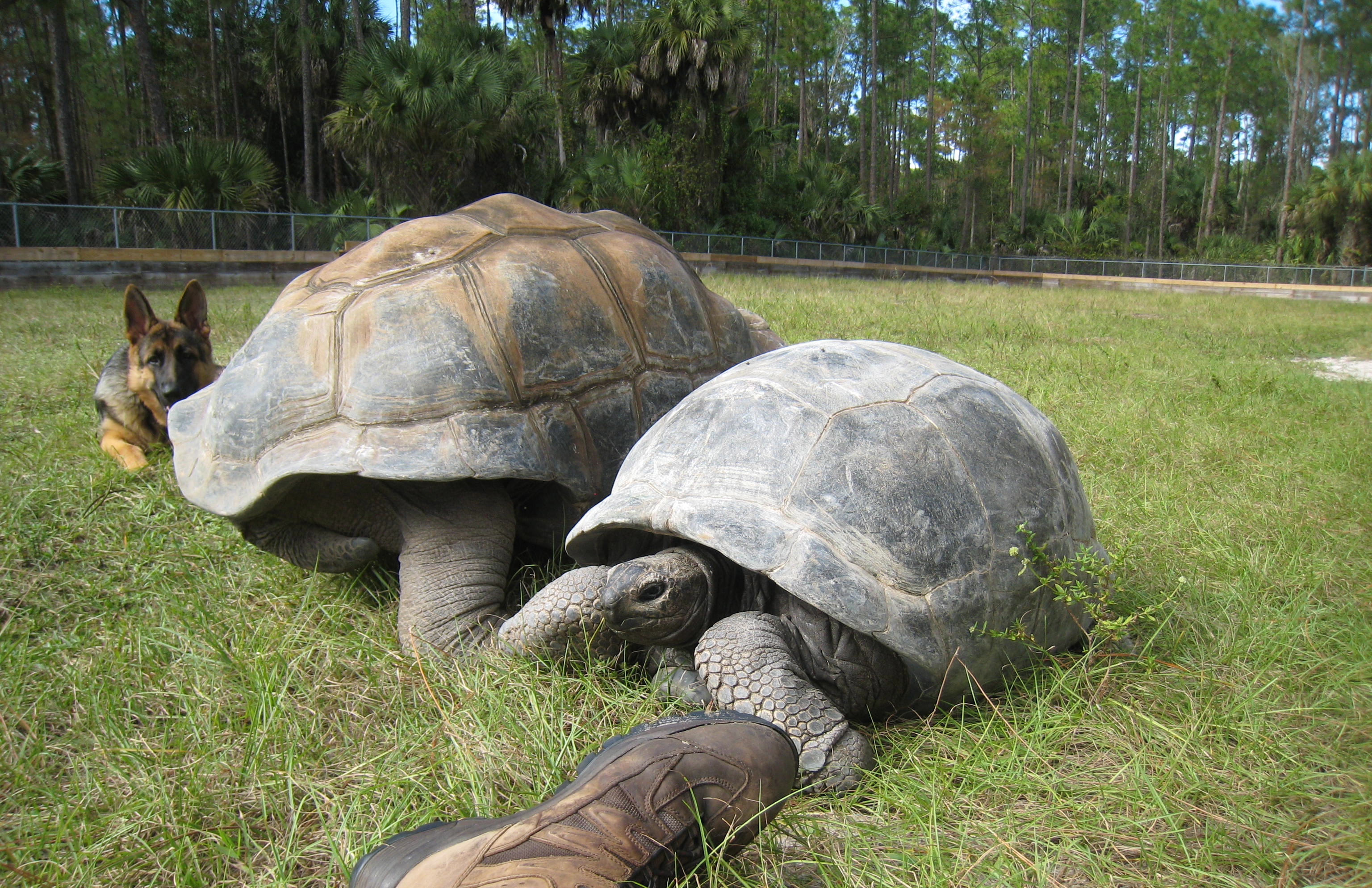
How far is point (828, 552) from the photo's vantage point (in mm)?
2055

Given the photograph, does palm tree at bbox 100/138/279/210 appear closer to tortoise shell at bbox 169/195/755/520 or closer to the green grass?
the green grass

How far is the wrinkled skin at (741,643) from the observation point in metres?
2.00

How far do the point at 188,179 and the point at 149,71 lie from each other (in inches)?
156

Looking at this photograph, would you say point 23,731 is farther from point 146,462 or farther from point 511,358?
point 146,462

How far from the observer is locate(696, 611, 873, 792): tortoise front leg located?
1.97m

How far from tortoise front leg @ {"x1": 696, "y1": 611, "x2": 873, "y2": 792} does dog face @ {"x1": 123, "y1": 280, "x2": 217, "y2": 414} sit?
130 inches

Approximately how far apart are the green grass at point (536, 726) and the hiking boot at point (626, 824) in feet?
0.33

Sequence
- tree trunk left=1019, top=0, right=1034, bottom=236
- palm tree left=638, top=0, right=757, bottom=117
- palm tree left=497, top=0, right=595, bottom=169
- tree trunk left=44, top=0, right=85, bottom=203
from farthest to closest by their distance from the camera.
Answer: tree trunk left=1019, top=0, right=1034, bottom=236, palm tree left=497, top=0, right=595, bottom=169, palm tree left=638, top=0, right=757, bottom=117, tree trunk left=44, top=0, right=85, bottom=203

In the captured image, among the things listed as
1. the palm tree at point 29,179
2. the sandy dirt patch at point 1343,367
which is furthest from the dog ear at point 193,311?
the palm tree at point 29,179

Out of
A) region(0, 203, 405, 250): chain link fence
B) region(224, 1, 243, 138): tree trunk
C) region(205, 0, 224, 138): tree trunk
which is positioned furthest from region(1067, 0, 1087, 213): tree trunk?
region(205, 0, 224, 138): tree trunk

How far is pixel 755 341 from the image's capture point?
151 inches

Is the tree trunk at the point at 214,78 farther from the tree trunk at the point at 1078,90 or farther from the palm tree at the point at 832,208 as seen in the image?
the tree trunk at the point at 1078,90

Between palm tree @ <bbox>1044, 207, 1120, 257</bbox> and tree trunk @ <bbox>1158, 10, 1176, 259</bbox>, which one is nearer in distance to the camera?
palm tree @ <bbox>1044, 207, 1120, 257</bbox>

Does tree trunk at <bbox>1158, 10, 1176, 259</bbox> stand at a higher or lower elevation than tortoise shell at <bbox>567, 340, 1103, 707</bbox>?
higher
